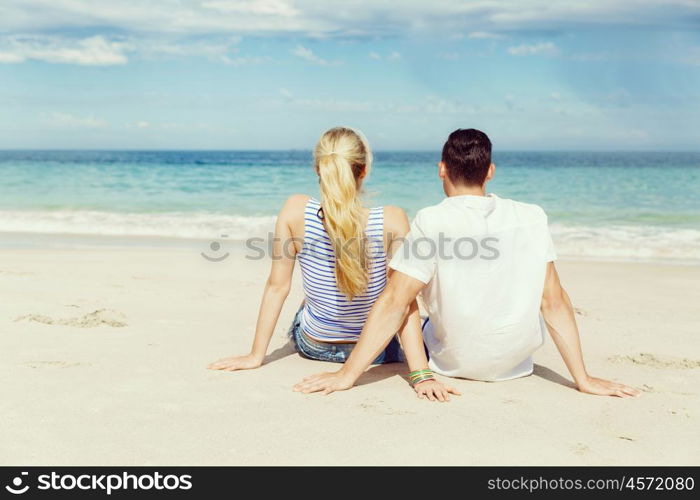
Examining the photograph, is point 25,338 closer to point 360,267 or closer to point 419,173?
point 360,267

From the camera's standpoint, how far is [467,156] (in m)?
3.20

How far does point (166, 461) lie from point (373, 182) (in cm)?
2400

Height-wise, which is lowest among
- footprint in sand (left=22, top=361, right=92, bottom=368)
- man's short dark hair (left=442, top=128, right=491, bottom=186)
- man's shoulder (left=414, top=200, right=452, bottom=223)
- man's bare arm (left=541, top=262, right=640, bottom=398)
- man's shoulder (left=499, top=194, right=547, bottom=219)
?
footprint in sand (left=22, top=361, right=92, bottom=368)

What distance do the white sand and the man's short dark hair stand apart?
41.2 inches

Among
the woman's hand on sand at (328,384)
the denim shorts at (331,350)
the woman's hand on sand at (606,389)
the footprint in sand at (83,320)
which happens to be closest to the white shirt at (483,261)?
the woman's hand on sand at (606,389)

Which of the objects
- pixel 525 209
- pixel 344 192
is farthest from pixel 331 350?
pixel 525 209

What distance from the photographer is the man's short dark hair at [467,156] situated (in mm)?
3178

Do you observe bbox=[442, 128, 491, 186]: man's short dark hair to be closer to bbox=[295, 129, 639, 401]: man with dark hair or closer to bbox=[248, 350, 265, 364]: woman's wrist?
bbox=[295, 129, 639, 401]: man with dark hair

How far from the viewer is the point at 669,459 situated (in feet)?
9.03

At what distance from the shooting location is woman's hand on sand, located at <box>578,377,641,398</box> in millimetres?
3459

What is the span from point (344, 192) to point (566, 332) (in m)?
1.25

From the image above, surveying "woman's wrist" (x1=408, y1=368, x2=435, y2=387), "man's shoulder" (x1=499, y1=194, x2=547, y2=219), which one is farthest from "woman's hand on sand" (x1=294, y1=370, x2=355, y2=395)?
"man's shoulder" (x1=499, y1=194, x2=547, y2=219)

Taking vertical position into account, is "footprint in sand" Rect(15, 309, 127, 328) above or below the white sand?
below

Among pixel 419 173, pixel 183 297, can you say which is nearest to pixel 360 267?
pixel 183 297
